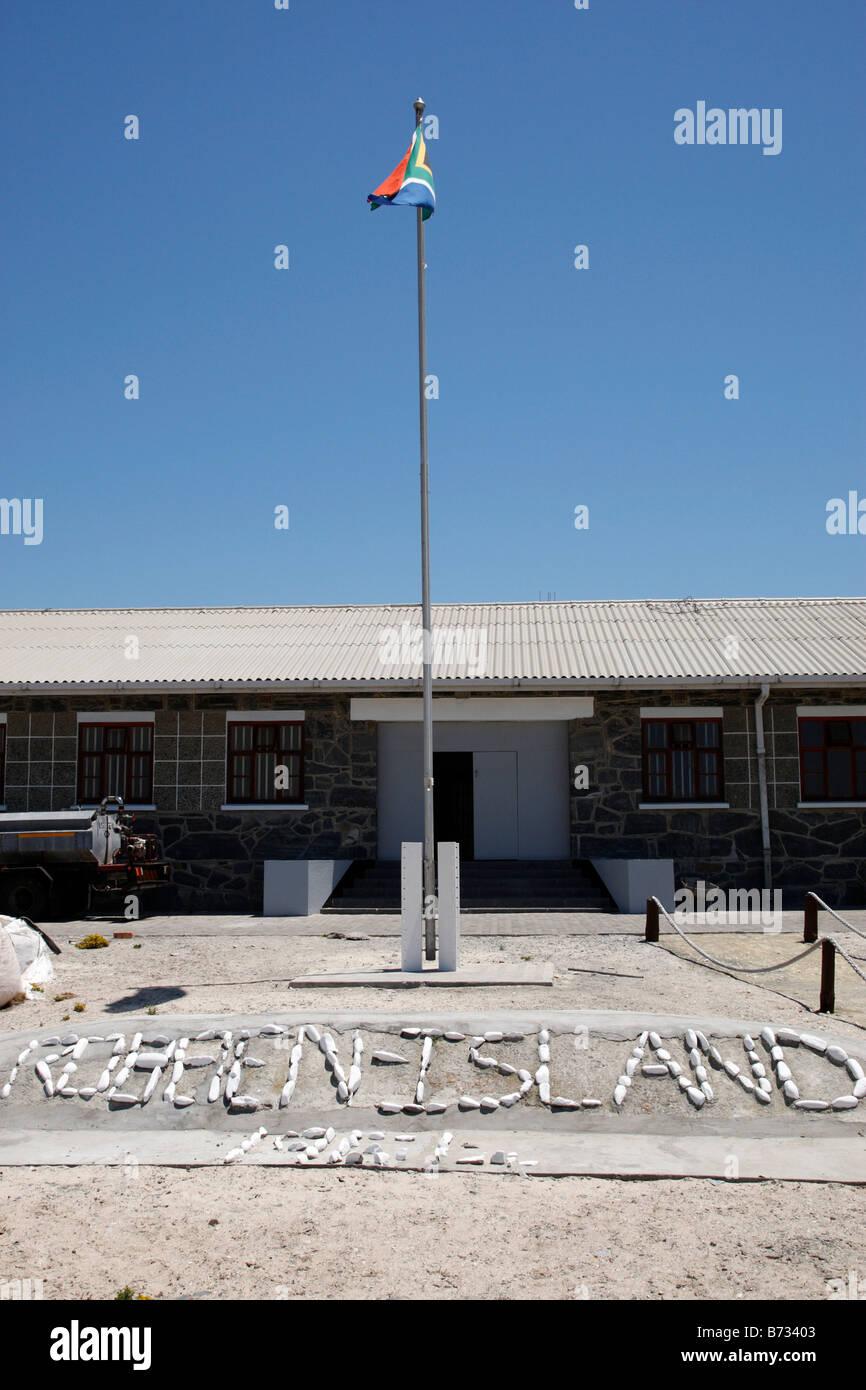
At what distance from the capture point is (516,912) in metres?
14.7

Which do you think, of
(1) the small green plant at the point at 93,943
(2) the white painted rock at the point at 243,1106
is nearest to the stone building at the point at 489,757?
(1) the small green plant at the point at 93,943

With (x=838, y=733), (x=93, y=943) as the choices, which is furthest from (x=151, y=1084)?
(x=838, y=733)

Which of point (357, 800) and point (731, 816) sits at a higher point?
point (357, 800)

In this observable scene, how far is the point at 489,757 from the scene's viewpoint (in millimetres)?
17234

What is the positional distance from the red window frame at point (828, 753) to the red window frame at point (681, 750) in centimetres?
123

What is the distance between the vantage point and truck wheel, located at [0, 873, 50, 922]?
47.3 feet

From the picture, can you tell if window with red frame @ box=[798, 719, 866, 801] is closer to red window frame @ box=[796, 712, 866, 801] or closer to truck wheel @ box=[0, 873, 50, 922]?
red window frame @ box=[796, 712, 866, 801]

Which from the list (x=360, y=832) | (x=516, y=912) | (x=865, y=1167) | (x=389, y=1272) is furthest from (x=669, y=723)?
(x=389, y=1272)

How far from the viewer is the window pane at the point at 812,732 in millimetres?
16125

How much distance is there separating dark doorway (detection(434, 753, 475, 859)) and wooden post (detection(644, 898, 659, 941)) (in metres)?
5.38

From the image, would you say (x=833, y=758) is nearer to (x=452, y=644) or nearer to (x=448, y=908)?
(x=452, y=644)

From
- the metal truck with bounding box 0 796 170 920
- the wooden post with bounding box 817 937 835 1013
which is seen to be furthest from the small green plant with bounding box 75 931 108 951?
the wooden post with bounding box 817 937 835 1013

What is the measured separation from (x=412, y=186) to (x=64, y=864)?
980 centimetres
